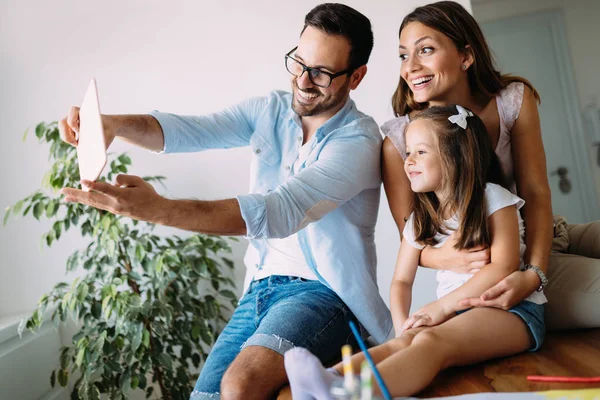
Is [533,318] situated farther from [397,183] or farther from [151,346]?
[151,346]

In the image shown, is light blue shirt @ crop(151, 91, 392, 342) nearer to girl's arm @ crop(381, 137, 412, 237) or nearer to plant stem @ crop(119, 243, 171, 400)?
girl's arm @ crop(381, 137, 412, 237)

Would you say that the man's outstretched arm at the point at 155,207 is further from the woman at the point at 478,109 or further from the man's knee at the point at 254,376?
the woman at the point at 478,109

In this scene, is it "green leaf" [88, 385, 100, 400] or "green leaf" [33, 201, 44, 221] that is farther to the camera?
"green leaf" [33, 201, 44, 221]

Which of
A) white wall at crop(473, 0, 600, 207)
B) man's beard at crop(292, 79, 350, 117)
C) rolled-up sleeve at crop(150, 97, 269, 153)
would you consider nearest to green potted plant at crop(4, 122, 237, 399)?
rolled-up sleeve at crop(150, 97, 269, 153)

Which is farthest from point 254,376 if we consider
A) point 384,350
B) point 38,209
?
point 38,209

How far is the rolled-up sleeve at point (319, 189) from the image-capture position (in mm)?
1480

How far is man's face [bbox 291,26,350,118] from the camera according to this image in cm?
189

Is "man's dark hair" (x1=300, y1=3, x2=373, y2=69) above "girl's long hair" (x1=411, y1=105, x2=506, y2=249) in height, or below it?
above

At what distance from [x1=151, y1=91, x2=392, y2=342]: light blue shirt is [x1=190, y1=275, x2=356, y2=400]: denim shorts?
58 millimetres

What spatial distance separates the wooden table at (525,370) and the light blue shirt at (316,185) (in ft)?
1.49

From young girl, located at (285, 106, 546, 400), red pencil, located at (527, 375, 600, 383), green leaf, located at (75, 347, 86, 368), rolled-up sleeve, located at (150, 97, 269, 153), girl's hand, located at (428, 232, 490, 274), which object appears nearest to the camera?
red pencil, located at (527, 375, 600, 383)

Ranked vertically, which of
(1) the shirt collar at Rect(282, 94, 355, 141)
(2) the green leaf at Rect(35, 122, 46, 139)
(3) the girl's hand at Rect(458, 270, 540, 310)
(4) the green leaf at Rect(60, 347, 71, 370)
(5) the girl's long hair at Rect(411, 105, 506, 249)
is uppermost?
(2) the green leaf at Rect(35, 122, 46, 139)

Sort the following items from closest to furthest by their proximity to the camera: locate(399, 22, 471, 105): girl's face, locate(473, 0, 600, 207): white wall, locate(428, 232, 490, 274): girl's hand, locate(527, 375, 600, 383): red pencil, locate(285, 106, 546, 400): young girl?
locate(527, 375, 600, 383): red pencil
locate(285, 106, 546, 400): young girl
locate(428, 232, 490, 274): girl's hand
locate(399, 22, 471, 105): girl's face
locate(473, 0, 600, 207): white wall

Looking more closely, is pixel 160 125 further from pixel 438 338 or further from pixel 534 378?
pixel 534 378
